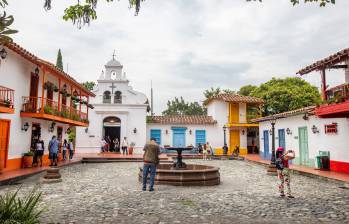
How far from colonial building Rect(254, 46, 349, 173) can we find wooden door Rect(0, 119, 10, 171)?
41.7ft

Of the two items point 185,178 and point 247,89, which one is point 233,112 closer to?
point 247,89

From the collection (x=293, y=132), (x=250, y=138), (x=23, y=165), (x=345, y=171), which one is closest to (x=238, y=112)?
(x=250, y=138)

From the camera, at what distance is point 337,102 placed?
10656 millimetres

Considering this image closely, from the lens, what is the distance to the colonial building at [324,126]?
35.2 feet

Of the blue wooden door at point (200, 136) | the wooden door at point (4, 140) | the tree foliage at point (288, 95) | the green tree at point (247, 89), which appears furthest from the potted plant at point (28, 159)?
the green tree at point (247, 89)

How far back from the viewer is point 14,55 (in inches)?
499

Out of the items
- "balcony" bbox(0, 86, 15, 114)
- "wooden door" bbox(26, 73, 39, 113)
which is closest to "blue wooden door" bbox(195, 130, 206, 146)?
"wooden door" bbox(26, 73, 39, 113)

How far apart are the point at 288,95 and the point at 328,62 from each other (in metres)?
19.7

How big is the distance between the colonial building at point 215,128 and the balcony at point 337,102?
14941 mm

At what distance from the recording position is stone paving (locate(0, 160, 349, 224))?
5559mm

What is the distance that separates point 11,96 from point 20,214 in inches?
389

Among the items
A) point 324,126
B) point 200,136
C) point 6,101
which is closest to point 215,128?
point 200,136

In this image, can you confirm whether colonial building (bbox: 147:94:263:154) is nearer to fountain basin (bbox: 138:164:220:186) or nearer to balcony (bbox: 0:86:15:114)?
balcony (bbox: 0:86:15:114)

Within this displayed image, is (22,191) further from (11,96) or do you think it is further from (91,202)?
(11,96)
